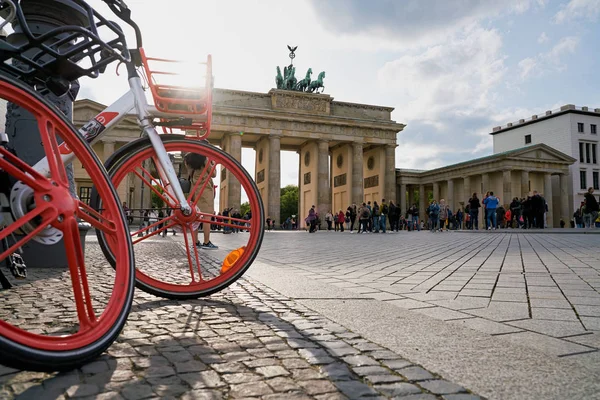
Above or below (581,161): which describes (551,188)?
below

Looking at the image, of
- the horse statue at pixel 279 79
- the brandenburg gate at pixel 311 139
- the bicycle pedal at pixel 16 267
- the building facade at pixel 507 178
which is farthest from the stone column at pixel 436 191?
the bicycle pedal at pixel 16 267

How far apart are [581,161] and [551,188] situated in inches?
484

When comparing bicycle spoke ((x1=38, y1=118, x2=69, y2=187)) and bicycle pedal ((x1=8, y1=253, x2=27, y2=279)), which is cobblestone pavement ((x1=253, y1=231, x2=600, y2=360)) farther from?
bicycle pedal ((x1=8, y1=253, x2=27, y2=279))

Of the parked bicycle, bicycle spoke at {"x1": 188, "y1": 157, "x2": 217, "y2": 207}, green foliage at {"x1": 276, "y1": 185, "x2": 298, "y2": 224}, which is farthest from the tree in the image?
bicycle spoke at {"x1": 188, "y1": 157, "x2": 217, "y2": 207}

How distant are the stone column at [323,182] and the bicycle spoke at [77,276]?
43.1 metres

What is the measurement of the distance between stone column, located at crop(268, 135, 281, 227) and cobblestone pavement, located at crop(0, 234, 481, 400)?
40735 millimetres

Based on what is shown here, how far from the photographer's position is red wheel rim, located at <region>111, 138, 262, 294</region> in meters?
2.66

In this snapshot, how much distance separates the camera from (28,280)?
11.7ft

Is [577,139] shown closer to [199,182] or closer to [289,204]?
[289,204]

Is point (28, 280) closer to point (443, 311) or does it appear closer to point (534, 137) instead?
point (443, 311)

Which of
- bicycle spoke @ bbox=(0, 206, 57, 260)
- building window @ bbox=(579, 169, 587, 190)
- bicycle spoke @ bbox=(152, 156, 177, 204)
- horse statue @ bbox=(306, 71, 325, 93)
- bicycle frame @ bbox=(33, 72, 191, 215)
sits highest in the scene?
horse statue @ bbox=(306, 71, 325, 93)

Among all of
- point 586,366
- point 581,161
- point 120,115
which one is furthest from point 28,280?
point 581,161

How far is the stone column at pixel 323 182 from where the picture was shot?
45.2 metres

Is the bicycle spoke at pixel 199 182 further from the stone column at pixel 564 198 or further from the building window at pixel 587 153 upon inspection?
the building window at pixel 587 153
